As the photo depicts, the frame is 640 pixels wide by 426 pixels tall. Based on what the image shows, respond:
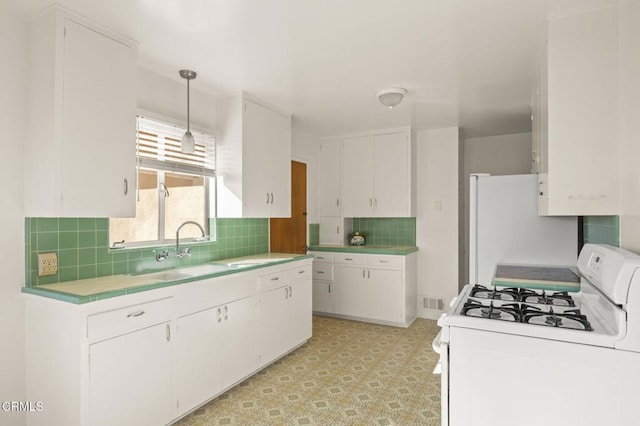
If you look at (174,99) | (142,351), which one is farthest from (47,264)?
(174,99)

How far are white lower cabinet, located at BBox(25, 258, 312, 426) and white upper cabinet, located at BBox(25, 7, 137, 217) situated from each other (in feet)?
1.92

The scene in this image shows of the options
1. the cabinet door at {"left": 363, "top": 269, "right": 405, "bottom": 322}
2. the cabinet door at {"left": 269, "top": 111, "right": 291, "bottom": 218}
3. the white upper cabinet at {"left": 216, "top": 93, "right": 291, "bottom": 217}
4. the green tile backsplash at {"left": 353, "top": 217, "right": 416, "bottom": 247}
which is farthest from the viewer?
the green tile backsplash at {"left": 353, "top": 217, "right": 416, "bottom": 247}

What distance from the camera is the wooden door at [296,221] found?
4.53 meters

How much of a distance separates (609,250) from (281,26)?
6.58 feet

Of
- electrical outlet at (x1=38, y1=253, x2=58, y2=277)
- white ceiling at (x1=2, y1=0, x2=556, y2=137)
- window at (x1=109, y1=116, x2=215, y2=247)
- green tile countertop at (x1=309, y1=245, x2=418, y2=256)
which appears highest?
white ceiling at (x1=2, y1=0, x2=556, y2=137)

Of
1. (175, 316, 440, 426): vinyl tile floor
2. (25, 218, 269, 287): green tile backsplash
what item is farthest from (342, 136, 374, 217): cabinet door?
(25, 218, 269, 287): green tile backsplash

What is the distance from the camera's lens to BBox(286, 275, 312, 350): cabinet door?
138 inches

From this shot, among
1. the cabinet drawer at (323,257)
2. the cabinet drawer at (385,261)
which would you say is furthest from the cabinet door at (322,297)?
the cabinet drawer at (385,261)

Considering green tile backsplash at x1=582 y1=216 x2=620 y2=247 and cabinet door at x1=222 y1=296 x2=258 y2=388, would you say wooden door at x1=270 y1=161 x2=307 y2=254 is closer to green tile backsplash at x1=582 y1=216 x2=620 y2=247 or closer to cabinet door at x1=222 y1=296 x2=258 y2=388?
cabinet door at x1=222 y1=296 x2=258 y2=388

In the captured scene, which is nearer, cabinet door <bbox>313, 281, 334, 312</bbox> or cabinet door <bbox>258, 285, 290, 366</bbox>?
cabinet door <bbox>258, 285, 290, 366</bbox>

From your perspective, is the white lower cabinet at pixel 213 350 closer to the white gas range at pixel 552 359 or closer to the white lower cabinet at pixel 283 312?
the white lower cabinet at pixel 283 312

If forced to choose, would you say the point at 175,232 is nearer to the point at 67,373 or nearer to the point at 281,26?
the point at 67,373

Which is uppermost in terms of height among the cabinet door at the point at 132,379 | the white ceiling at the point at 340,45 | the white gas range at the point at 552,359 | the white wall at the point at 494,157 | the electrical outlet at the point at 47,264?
the white ceiling at the point at 340,45

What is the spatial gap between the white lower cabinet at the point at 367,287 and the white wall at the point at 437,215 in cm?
19
